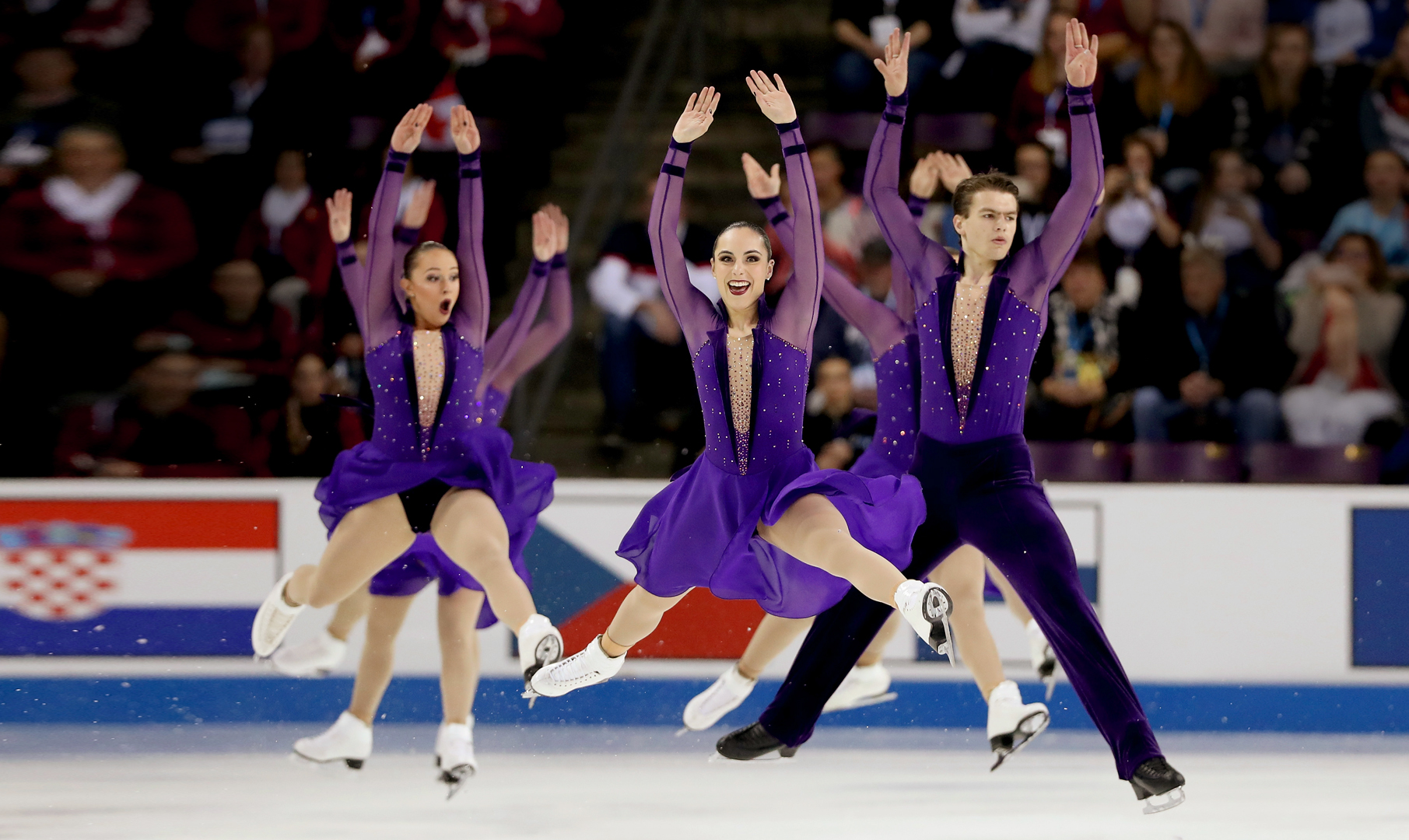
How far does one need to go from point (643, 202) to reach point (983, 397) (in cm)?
297

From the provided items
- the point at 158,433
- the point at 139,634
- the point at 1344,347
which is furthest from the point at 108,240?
the point at 1344,347

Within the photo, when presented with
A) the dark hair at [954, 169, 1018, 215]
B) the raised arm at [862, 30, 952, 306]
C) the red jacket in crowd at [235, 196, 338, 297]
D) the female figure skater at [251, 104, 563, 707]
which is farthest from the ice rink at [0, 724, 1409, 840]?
the red jacket in crowd at [235, 196, 338, 297]

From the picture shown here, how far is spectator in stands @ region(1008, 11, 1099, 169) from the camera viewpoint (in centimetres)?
740

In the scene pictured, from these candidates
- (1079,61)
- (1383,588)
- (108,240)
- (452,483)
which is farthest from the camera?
(108,240)

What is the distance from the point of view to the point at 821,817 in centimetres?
448

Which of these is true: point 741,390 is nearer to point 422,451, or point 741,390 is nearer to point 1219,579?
point 422,451

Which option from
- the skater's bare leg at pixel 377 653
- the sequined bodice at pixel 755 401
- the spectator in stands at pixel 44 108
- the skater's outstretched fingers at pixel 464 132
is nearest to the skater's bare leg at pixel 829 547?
the sequined bodice at pixel 755 401

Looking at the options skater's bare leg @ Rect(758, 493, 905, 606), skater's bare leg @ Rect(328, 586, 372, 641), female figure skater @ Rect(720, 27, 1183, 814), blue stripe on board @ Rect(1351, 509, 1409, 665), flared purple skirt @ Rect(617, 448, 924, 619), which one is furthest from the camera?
blue stripe on board @ Rect(1351, 509, 1409, 665)

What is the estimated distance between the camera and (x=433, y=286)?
4898 millimetres

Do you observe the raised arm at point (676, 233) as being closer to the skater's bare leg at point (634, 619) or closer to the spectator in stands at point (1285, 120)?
the skater's bare leg at point (634, 619)

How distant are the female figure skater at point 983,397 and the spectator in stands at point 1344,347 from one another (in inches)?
100.0

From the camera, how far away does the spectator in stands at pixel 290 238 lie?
22.7 feet

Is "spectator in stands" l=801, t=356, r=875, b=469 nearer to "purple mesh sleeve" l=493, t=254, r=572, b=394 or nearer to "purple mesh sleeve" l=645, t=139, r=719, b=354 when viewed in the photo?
"purple mesh sleeve" l=493, t=254, r=572, b=394

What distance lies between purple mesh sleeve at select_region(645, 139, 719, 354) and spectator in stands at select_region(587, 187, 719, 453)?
220 centimetres
